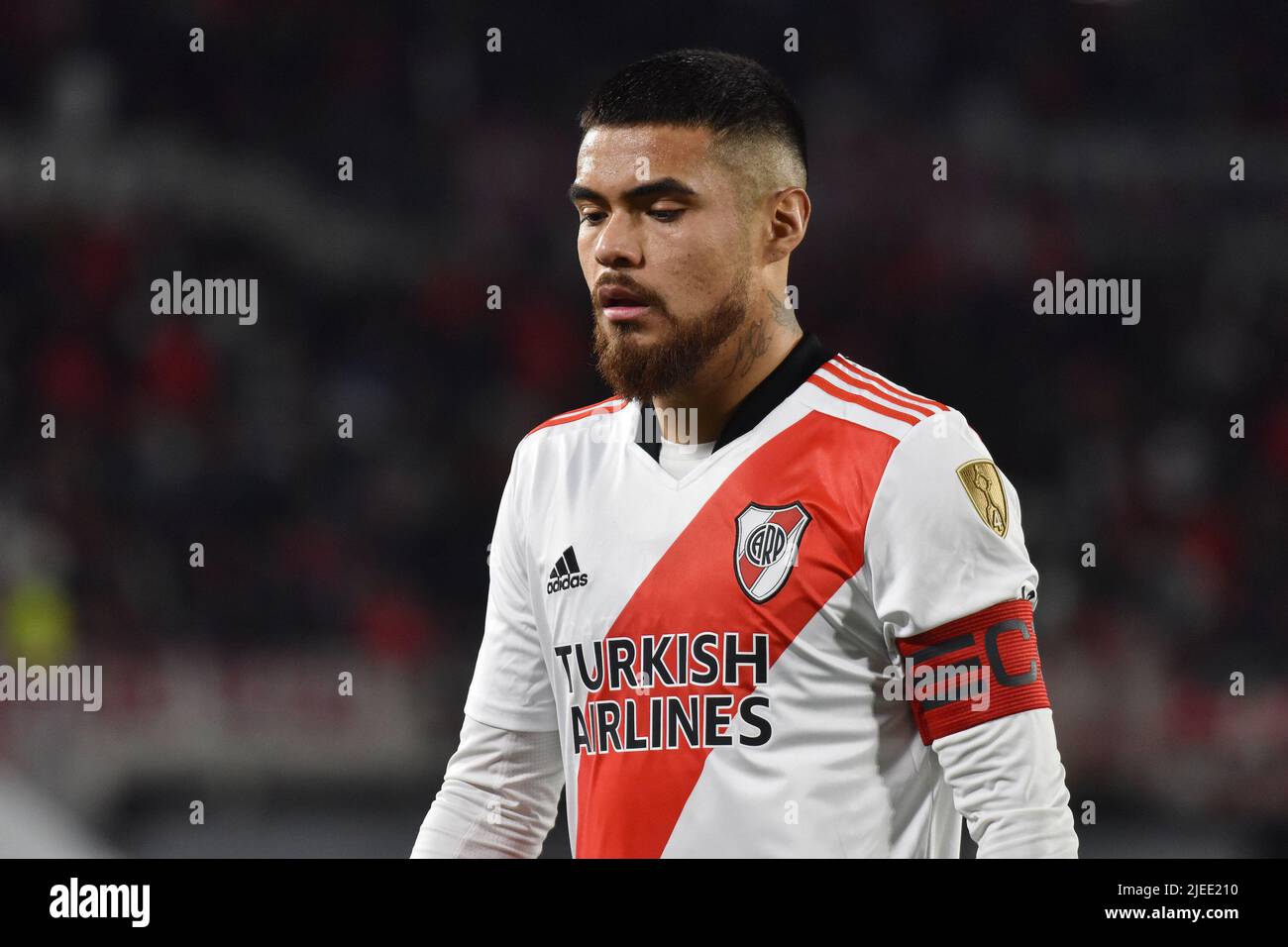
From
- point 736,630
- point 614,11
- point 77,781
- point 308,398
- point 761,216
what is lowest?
point 77,781

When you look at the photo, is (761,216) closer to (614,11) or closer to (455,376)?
(455,376)

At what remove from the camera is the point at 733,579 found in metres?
2.08

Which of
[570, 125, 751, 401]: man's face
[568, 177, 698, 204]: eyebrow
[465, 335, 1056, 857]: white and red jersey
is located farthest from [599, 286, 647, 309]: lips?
[465, 335, 1056, 857]: white and red jersey

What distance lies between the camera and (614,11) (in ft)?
28.6

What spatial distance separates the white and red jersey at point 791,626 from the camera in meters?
1.95

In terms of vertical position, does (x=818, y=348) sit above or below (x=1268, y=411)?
below

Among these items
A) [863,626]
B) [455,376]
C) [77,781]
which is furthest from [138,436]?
[863,626]

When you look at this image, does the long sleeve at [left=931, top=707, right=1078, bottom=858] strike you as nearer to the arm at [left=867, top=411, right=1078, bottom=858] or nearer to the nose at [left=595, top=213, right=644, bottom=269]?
the arm at [left=867, top=411, right=1078, bottom=858]

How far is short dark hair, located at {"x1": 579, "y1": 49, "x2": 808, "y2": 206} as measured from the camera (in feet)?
7.06

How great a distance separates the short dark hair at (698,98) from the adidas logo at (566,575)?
641 millimetres

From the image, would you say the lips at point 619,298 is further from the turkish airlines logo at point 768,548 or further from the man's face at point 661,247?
the turkish airlines logo at point 768,548

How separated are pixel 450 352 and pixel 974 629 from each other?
584 cm
